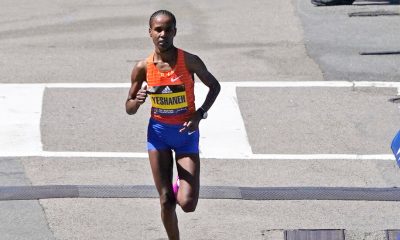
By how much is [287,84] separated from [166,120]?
21.4 ft

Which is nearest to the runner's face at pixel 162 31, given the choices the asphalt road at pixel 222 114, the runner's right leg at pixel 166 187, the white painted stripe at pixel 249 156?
the runner's right leg at pixel 166 187

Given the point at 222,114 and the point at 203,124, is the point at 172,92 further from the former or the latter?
the point at 222,114

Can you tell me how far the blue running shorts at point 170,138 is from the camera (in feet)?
27.2

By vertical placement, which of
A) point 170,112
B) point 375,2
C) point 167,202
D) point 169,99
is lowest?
point 375,2

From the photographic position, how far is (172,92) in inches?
323

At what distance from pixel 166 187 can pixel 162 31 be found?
123 cm

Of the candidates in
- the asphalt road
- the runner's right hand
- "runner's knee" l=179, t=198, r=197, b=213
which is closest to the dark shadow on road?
the asphalt road

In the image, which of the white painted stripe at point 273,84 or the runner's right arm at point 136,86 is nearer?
the runner's right arm at point 136,86

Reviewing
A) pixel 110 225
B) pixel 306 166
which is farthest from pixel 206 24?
pixel 110 225

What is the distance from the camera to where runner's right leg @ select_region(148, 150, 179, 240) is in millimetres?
8203

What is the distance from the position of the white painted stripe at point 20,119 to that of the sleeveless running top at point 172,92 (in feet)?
12.9

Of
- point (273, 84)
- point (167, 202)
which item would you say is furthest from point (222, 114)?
point (167, 202)

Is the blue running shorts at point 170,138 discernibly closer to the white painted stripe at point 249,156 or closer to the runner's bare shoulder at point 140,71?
the runner's bare shoulder at point 140,71

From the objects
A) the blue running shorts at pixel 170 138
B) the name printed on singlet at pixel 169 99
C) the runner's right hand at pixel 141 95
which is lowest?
the blue running shorts at pixel 170 138
